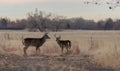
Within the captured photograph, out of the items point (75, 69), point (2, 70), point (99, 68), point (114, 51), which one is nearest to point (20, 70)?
point (2, 70)

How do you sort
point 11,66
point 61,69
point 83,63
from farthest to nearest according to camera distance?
point 83,63 → point 11,66 → point 61,69

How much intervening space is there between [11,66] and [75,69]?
9.48 ft

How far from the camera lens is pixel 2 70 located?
18.7 meters

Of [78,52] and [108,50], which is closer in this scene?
[108,50]

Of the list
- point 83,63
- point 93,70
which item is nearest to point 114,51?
point 83,63

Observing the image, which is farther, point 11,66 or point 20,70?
point 11,66

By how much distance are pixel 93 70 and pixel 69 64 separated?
1666 millimetres

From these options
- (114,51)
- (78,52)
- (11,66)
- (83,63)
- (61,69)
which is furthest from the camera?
(78,52)

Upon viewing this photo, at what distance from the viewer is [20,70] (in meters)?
18.5

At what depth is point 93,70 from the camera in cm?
1933

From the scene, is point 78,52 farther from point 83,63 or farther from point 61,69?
point 61,69

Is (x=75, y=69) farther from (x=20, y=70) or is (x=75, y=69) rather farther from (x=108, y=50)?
(x=108, y=50)

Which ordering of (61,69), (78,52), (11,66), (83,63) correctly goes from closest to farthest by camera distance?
(61,69) → (11,66) → (83,63) → (78,52)

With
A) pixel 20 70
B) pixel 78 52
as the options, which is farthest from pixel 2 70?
pixel 78 52
